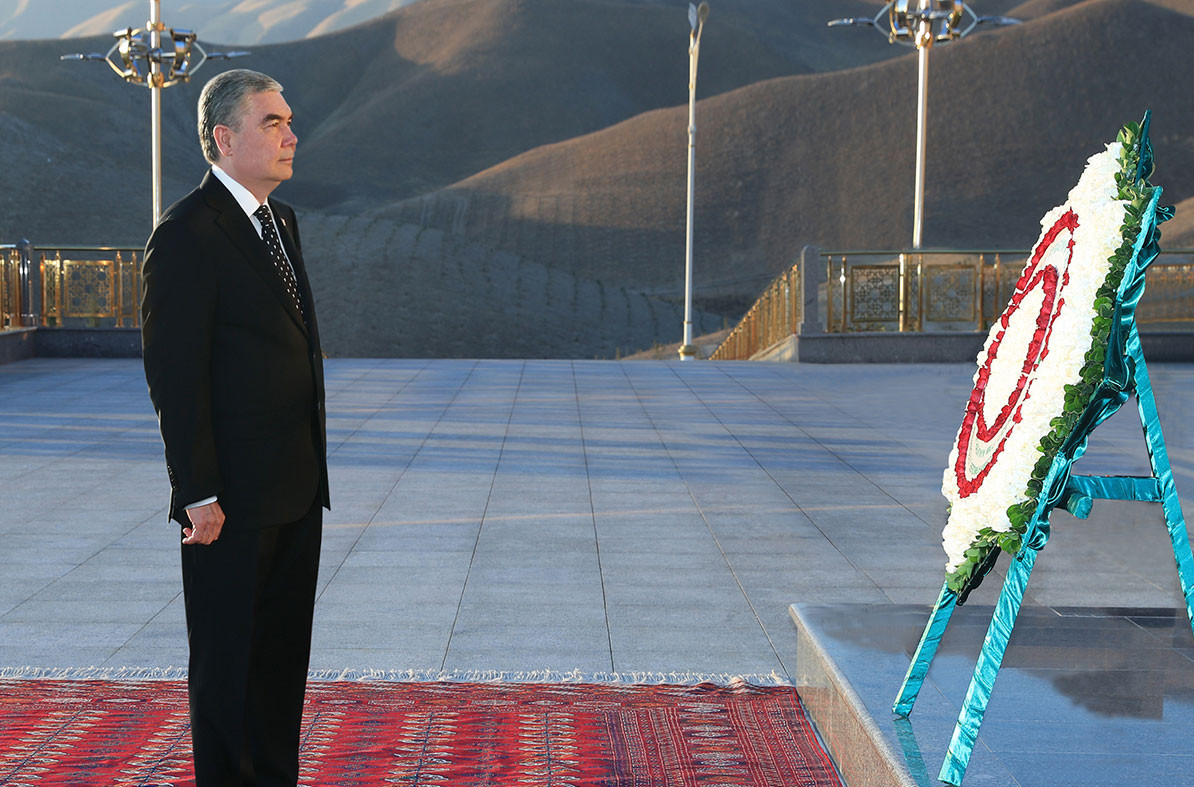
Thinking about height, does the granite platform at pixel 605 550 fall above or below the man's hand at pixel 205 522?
below

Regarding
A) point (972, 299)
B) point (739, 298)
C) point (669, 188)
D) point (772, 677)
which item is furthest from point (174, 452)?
point (669, 188)

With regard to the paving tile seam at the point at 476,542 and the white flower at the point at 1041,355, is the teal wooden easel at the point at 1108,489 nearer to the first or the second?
the white flower at the point at 1041,355

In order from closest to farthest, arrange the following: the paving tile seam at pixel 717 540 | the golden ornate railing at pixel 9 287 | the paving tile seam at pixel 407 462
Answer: the paving tile seam at pixel 717 540
the paving tile seam at pixel 407 462
the golden ornate railing at pixel 9 287

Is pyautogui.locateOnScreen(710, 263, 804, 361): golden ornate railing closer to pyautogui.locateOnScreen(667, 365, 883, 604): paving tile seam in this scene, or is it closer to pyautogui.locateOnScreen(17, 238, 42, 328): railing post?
pyautogui.locateOnScreen(667, 365, 883, 604): paving tile seam

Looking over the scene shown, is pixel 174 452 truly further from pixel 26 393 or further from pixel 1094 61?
pixel 1094 61

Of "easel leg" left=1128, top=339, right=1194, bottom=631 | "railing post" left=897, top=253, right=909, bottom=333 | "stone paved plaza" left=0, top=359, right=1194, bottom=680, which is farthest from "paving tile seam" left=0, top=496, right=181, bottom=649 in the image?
"railing post" left=897, top=253, right=909, bottom=333

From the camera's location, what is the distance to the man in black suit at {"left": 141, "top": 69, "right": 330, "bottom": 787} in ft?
9.55

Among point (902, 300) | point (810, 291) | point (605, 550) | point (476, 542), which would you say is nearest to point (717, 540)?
point (605, 550)

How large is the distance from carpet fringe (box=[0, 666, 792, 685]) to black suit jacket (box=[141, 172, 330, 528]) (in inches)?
54.8

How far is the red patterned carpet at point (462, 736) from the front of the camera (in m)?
3.50

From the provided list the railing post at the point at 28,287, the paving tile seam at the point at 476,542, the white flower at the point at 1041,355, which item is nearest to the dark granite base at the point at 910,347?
the paving tile seam at the point at 476,542

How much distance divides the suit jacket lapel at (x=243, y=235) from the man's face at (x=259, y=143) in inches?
2.1

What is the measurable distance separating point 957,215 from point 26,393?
5142 centimetres

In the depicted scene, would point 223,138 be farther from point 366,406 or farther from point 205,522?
point 366,406
